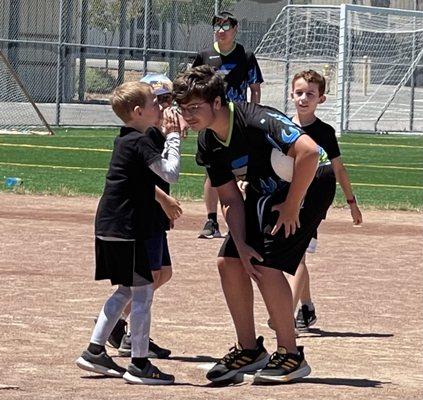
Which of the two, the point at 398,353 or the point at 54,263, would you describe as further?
the point at 54,263

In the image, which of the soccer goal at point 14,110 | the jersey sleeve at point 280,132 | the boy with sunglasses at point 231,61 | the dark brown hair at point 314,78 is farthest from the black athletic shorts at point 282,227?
the soccer goal at point 14,110

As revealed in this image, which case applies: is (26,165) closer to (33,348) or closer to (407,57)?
(33,348)

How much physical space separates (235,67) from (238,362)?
22.8 feet

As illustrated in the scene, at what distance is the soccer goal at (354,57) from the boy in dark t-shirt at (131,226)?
88.4 feet

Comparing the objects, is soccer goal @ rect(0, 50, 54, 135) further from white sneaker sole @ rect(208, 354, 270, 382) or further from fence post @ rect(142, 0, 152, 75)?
white sneaker sole @ rect(208, 354, 270, 382)

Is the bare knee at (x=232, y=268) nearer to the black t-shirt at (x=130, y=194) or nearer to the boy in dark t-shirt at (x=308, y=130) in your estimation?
the black t-shirt at (x=130, y=194)

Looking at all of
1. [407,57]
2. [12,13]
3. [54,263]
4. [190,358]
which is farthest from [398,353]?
[407,57]

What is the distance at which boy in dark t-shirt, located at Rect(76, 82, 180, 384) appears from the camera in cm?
699

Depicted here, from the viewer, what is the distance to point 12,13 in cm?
3325

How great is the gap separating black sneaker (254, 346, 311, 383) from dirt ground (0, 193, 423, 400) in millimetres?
60

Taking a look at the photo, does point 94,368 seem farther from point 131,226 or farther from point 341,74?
point 341,74

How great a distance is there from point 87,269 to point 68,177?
7704mm

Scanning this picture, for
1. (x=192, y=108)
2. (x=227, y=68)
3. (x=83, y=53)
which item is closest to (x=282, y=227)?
(x=192, y=108)

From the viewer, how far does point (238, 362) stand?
7.13m
